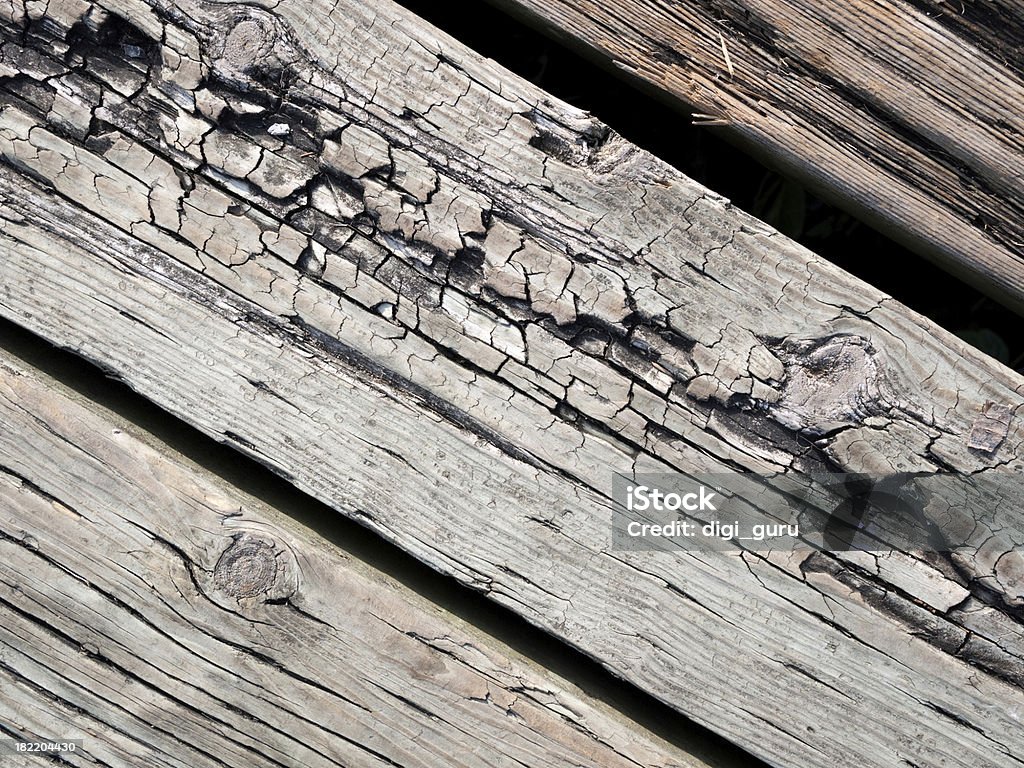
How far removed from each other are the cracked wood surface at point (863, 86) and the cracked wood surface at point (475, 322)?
182 millimetres

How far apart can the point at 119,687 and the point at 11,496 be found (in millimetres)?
428

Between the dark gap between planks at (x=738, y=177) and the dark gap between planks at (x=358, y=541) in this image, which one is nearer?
the dark gap between planks at (x=358, y=541)

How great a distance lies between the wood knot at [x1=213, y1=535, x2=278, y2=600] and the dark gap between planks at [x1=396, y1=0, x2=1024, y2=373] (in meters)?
1.27

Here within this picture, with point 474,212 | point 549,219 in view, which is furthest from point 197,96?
Result: point 549,219

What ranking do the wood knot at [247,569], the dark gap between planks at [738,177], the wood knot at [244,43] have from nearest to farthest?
the wood knot at [244,43]
the wood knot at [247,569]
the dark gap between planks at [738,177]

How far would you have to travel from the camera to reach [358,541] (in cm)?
141

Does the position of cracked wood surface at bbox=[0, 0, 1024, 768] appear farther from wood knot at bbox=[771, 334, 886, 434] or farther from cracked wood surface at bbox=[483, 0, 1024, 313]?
cracked wood surface at bbox=[483, 0, 1024, 313]

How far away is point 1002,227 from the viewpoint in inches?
53.9

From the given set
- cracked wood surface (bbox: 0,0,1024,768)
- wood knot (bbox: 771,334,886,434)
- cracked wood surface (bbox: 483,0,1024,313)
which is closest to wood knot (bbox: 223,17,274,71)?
cracked wood surface (bbox: 0,0,1024,768)

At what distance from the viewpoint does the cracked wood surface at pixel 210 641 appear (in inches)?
52.7

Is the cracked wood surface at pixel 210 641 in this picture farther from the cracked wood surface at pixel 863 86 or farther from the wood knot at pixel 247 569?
the cracked wood surface at pixel 863 86

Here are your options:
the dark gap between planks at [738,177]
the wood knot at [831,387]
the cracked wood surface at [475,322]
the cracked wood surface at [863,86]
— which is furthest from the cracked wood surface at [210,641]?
the dark gap between planks at [738,177]

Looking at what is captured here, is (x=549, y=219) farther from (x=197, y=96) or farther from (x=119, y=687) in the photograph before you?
(x=119, y=687)

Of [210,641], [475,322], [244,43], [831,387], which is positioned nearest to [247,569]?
[210,641]
